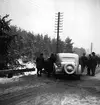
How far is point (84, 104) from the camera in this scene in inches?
253

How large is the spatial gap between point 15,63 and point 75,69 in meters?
6.53

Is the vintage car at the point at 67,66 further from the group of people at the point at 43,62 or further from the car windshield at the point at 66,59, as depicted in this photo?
the group of people at the point at 43,62

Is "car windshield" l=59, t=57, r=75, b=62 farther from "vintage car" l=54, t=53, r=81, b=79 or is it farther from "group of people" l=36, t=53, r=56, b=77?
"group of people" l=36, t=53, r=56, b=77

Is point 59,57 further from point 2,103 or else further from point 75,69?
point 2,103

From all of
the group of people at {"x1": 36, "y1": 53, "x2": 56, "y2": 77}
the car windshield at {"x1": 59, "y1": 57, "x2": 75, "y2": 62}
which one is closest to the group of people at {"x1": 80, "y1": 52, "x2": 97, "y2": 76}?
the car windshield at {"x1": 59, "y1": 57, "x2": 75, "y2": 62}

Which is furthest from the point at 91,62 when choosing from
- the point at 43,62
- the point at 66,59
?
the point at 43,62

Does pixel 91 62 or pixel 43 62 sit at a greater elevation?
pixel 91 62

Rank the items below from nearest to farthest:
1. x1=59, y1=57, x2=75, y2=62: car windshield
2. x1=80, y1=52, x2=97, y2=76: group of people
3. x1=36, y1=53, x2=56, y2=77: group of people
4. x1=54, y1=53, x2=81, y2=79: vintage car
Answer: x1=54, y1=53, x2=81, y2=79: vintage car → x1=59, y1=57, x2=75, y2=62: car windshield → x1=36, y1=53, x2=56, y2=77: group of people → x1=80, y1=52, x2=97, y2=76: group of people

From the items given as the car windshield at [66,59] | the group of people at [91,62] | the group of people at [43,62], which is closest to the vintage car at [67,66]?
the car windshield at [66,59]

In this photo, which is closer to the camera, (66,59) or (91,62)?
(66,59)

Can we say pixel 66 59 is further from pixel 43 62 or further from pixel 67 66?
pixel 43 62

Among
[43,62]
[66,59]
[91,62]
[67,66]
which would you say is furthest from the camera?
[91,62]

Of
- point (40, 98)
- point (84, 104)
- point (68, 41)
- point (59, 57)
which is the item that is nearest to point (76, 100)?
point (84, 104)

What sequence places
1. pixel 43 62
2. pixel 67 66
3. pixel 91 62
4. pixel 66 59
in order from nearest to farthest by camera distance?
pixel 67 66
pixel 66 59
pixel 43 62
pixel 91 62
